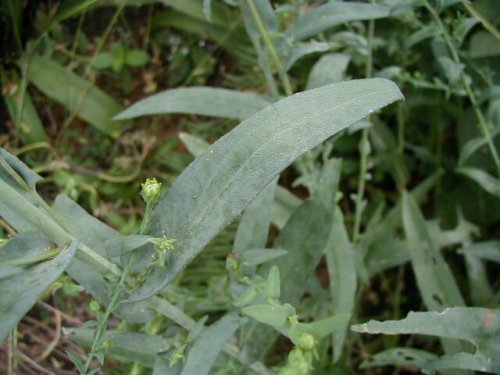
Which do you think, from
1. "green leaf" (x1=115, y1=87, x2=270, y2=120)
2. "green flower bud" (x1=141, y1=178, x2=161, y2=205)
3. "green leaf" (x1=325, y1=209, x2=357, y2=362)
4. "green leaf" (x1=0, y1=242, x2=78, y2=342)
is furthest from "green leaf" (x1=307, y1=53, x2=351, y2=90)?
"green leaf" (x1=0, y1=242, x2=78, y2=342)

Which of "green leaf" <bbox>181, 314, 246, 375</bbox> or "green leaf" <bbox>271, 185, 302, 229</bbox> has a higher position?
"green leaf" <bbox>181, 314, 246, 375</bbox>

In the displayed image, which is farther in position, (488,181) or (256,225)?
(488,181)

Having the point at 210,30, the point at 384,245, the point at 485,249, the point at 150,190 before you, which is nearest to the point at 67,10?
the point at 210,30

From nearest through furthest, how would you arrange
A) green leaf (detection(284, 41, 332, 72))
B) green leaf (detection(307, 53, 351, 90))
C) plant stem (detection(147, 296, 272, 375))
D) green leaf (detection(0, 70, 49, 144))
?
plant stem (detection(147, 296, 272, 375)) < green leaf (detection(284, 41, 332, 72)) < green leaf (detection(307, 53, 351, 90)) < green leaf (detection(0, 70, 49, 144))

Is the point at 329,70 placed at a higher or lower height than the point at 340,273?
higher

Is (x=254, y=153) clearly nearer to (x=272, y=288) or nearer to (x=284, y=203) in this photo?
(x=272, y=288)

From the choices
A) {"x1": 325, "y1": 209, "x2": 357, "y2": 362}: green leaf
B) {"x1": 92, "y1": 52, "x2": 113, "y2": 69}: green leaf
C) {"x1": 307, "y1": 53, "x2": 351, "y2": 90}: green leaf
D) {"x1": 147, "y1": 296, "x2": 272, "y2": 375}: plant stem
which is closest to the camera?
{"x1": 147, "y1": 296, "x2": 272, "y2": 375}: plant stem

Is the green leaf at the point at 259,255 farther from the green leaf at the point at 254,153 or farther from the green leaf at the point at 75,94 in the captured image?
the green leaf at the point at 75,94

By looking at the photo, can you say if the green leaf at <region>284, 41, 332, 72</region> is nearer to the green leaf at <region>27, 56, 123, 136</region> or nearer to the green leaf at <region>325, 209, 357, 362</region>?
the green leaf at <region>325, 209, 357, 362</region>
